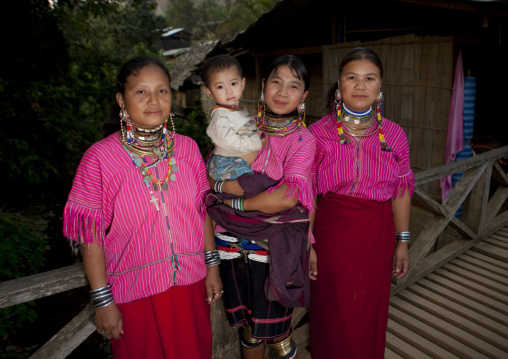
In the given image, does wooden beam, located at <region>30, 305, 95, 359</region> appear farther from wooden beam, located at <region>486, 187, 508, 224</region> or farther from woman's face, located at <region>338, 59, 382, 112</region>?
wooden beam, located at <region>486, 187, 508, 224</region>

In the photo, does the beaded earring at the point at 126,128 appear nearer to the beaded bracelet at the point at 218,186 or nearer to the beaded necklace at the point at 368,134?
the beaded bracelet at the point at 218,186

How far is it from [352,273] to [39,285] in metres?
→ 1.62

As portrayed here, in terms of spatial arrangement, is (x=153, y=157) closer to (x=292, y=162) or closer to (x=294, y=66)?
(x=292, y=162)

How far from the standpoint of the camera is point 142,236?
1.49 metres

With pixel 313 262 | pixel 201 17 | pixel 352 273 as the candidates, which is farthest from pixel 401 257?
pixel 201 17

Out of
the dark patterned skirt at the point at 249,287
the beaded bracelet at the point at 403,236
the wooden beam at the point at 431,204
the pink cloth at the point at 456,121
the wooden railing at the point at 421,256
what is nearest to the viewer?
the wooden railing at the point at 421,256

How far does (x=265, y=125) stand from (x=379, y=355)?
164 centimetres

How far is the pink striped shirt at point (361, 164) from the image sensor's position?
1997 mm

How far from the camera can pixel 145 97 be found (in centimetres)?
152

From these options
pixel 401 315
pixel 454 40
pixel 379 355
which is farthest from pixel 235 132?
pixel 454 40

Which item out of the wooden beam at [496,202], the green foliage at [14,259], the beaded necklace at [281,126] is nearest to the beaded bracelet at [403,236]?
the beaded necklace at [281,126]

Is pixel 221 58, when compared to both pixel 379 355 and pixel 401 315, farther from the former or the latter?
pixel 401 315

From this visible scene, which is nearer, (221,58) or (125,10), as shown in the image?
(221,58)

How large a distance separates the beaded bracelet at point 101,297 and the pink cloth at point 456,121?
5.14 metres
